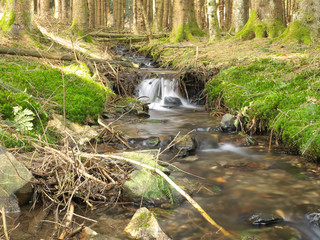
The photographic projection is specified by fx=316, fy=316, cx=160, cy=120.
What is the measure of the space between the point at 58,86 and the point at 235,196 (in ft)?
13.1

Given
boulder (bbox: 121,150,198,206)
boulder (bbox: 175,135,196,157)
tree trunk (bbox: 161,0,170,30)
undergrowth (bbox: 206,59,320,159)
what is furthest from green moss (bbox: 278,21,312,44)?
tree trunk (bbox: 161,0,170,30)

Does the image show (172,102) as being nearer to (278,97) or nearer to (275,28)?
(278,97)

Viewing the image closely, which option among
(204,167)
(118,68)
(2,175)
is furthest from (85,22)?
(2,175)

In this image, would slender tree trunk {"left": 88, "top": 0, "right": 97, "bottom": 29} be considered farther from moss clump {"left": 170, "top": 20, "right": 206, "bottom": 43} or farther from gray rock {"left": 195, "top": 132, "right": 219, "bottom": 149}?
gray rock {"left": 195, "top": 132, "right": 219, "bottom": 149}

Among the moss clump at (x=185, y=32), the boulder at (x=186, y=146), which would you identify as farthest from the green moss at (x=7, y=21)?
the moss clump at (x=185, y=32)

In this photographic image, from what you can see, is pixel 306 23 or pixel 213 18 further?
pixel 213 18

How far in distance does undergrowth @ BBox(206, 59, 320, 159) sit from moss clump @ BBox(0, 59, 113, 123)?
299cm

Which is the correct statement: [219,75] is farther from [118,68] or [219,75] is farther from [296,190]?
[296,190]

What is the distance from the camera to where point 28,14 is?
868 centimetres

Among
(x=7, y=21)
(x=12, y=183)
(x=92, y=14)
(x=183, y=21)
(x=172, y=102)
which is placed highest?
(x=92, y=14)

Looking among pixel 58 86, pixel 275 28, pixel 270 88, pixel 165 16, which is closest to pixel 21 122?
pixel 58 86

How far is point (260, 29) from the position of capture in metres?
12.1

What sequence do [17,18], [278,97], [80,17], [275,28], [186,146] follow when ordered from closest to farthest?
[186,146], [278,97], [17,18], [275,28], [80,17]

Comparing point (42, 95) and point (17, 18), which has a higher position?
point (17, 18)
